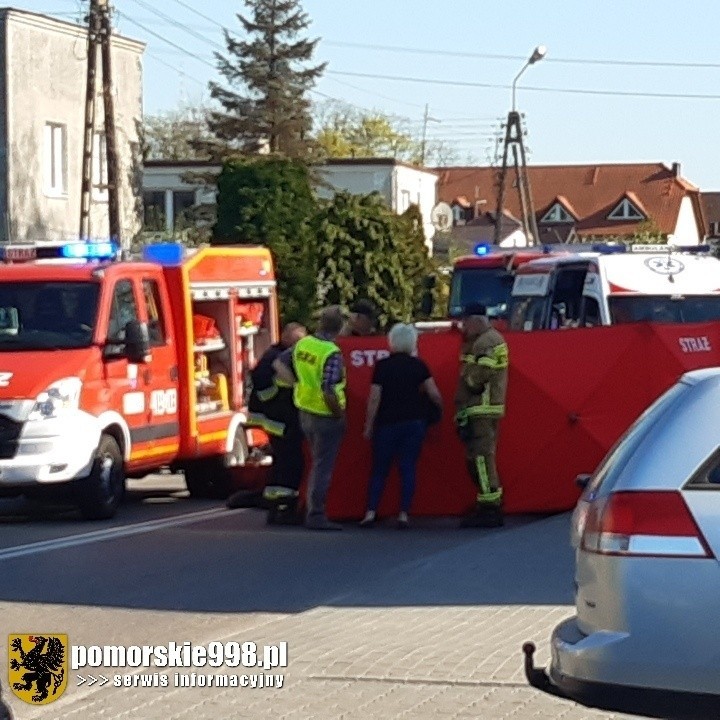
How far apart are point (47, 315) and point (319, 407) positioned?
3015 millimetres

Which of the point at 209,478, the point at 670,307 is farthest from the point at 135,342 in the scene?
the point at 670,307

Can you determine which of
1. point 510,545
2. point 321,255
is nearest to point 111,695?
point 510,545

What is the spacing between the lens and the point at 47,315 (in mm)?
16062

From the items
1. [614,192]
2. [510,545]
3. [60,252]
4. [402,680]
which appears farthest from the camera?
[614,192]

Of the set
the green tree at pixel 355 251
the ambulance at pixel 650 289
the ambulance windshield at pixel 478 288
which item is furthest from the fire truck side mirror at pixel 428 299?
the ambulance at pixel 650 289

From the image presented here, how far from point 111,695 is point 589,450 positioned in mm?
7490

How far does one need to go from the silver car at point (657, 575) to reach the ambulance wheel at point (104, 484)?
9.47m

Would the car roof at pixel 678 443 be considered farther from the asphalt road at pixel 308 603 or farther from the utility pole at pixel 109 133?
the utility pole at pixel 109 133

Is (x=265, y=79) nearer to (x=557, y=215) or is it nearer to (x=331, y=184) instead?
(x=331, y=184)

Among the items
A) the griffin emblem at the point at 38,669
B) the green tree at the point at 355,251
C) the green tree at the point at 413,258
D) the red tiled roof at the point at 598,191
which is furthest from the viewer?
the red tiled roof at the point at 598,191

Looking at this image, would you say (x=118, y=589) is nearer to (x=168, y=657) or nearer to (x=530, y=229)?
(x=168, y=657)

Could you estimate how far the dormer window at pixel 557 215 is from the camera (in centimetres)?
12125

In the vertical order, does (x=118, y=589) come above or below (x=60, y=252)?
below

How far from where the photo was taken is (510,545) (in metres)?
12.8
